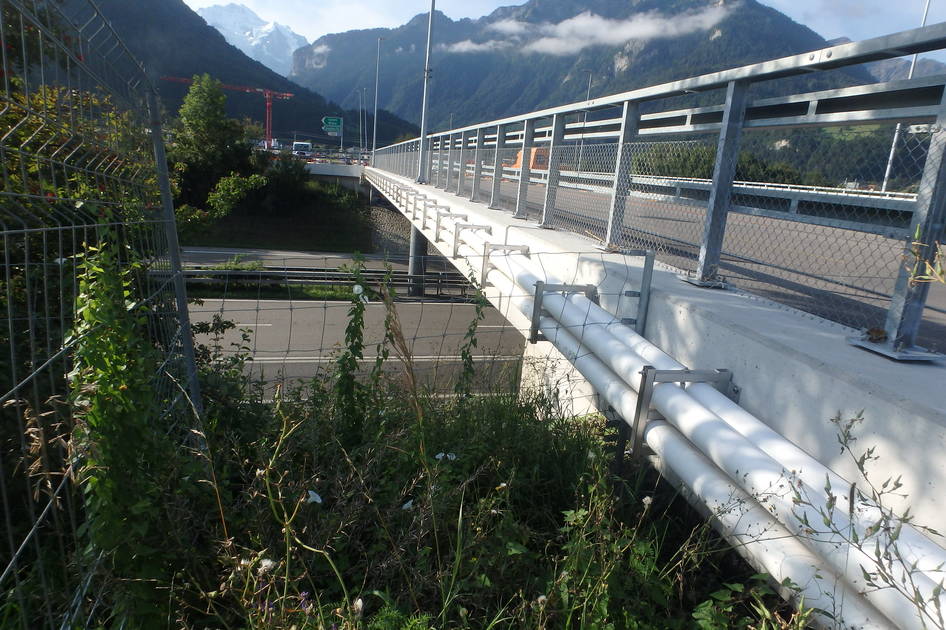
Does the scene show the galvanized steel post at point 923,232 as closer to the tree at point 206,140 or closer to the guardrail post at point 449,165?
the guardrail post at point 449,165

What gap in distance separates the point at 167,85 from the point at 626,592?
131927mm

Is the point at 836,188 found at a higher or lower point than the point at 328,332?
higher

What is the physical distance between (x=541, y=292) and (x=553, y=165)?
11.3 ft

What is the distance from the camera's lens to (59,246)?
5.78ft

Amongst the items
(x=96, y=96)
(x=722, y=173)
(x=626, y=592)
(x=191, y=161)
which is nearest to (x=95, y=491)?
(x=96, y=96)

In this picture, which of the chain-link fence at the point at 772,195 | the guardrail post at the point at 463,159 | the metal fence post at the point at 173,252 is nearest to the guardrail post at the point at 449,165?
the guardrail post at the point at 463,159

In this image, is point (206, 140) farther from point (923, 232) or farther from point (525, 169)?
point (923, 232)

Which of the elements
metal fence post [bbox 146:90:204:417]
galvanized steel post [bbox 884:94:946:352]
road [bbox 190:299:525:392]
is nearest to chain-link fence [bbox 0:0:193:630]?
metal fence post [bbox 146:90:204:417]

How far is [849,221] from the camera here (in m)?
3.31

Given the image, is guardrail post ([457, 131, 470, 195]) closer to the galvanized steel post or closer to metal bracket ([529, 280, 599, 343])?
metal bracket ([529, 280, 599, 343])

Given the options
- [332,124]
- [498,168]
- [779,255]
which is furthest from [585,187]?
[332,124]

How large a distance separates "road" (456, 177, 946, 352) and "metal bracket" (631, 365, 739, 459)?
1047 mm

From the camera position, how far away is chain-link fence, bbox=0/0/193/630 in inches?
62.0

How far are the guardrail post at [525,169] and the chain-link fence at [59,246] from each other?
5.36 meters
